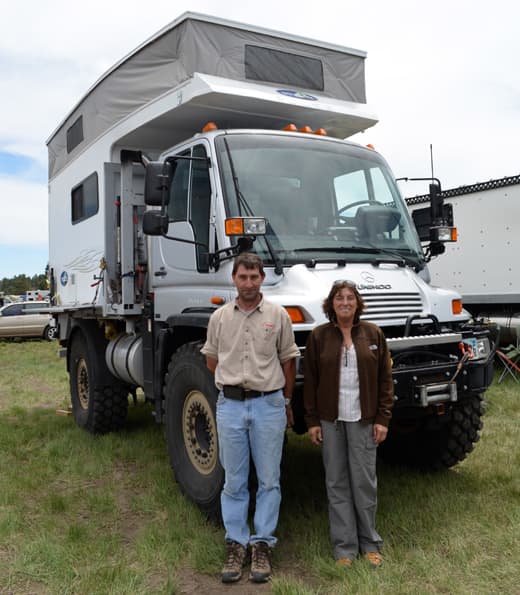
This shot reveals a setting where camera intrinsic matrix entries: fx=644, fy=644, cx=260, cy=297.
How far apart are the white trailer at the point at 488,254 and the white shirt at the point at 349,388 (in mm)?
6009

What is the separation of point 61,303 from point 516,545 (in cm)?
575

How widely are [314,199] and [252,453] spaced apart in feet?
6.46

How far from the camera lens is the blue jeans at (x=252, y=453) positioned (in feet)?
12.4

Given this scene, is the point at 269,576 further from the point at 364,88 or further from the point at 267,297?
the point at 364,88

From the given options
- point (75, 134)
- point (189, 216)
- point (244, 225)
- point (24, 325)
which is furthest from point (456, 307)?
point (24, 325)

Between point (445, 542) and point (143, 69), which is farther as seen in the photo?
point (143, 69)

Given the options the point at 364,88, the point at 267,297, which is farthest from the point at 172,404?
the point at 364,88

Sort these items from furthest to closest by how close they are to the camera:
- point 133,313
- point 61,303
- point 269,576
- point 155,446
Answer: point 61,303 < point 155,446 < point 133,313 < point 269,576

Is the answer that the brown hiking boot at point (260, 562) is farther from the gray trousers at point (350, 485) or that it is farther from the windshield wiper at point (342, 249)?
the windshield wiper at point (342, 249)

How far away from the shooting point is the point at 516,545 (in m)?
3.92

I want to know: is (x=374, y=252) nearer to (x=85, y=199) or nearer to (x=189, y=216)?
(x=189, y=216)

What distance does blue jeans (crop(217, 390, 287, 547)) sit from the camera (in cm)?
378

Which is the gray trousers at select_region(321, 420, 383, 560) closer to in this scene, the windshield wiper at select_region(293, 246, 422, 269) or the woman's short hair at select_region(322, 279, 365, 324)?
the woman's short hair at select_region(322, 279, 365, 324)

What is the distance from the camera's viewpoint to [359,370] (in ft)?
12.3
